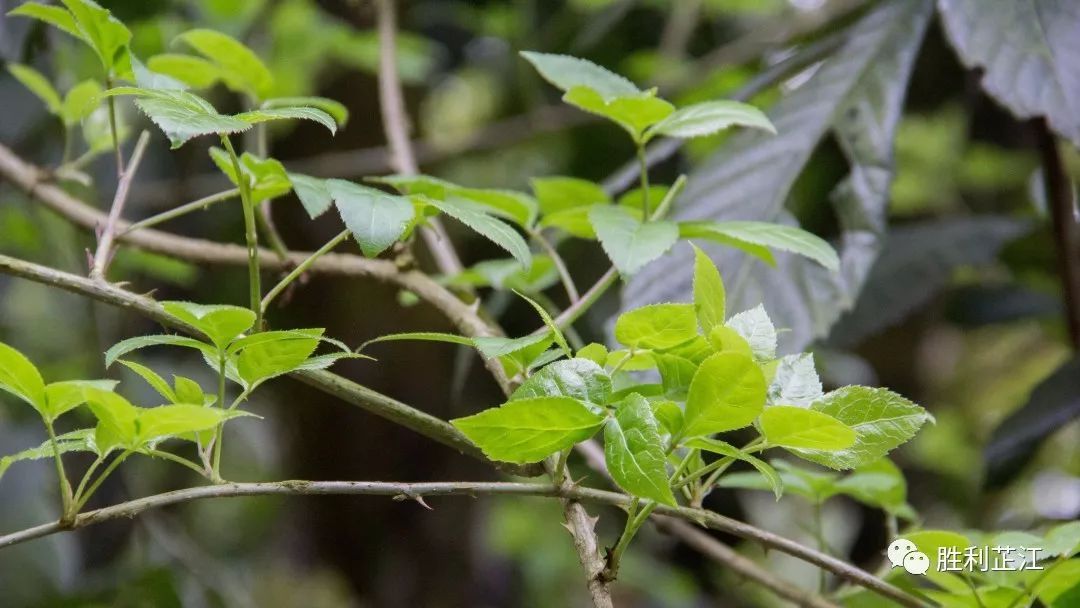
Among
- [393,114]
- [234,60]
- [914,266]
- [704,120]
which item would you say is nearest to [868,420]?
[704,120]

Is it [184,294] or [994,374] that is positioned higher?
[184,294]

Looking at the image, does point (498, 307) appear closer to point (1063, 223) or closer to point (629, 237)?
point (629, 237)

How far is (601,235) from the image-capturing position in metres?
0.38

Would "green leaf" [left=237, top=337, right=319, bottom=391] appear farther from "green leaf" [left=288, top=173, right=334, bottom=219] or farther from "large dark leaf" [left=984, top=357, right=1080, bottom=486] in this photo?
"large dark leaf" [left=984, top=357, right=1080, bottom=486]

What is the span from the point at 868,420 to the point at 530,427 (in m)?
→ 0.12

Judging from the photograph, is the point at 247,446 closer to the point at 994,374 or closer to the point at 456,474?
the point at 456,474

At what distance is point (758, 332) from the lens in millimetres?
338

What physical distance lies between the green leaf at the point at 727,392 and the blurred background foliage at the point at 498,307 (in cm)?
30

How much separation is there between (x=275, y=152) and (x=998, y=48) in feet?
3.20

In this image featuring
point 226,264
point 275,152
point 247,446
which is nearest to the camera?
point 226,264

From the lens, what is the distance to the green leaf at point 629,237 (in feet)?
1.21

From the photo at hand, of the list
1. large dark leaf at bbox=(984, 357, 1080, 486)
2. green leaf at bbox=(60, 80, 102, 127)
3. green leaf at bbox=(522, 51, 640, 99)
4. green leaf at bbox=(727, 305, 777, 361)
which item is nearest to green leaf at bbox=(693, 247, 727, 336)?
green leaf at bbox=(727, 305, 777, 361)

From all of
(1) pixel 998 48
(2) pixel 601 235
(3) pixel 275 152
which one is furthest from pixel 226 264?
(3) pixel 275 152

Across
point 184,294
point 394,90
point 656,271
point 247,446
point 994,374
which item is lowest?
point 994,374
